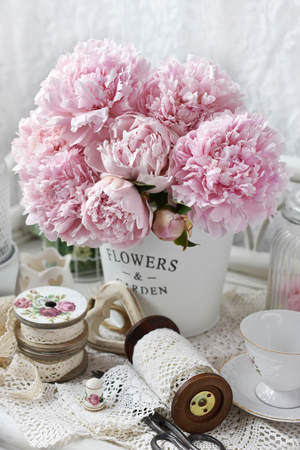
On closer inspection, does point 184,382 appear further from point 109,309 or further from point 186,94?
point 186,94

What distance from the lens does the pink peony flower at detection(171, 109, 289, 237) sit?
52cm

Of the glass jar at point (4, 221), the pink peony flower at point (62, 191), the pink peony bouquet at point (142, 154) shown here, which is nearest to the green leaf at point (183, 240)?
the pink peony bouquet at point (142, 154)

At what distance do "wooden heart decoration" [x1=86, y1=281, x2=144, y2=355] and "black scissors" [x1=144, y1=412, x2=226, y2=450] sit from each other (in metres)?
0.16

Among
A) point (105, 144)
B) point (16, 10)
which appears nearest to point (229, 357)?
point (105, 144)

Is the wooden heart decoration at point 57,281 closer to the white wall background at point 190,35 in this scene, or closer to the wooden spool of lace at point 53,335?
the wooden spool of lace at point 53,335

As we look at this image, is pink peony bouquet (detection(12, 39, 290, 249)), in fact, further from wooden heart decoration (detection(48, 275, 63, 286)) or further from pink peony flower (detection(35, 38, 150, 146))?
wooden heart decoration (detection(48, 275, 63, 286))

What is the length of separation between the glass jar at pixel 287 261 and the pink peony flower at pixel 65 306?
0.32 m

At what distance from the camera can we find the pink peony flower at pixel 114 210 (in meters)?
0.55

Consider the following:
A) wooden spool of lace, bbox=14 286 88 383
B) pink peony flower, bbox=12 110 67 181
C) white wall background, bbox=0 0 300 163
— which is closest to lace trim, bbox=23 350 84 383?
wooden spool of lace, bbox=14 286 88 383

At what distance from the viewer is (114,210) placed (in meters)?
0.55

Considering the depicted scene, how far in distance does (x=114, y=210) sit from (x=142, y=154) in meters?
0.07

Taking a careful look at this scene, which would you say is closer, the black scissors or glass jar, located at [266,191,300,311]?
the black scissors

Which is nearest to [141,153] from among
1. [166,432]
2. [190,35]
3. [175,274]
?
[175,274]

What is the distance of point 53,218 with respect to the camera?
1.95 ft
